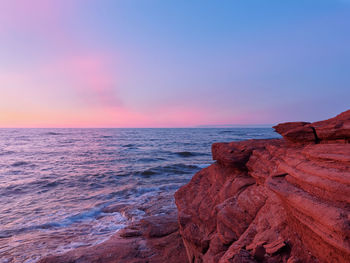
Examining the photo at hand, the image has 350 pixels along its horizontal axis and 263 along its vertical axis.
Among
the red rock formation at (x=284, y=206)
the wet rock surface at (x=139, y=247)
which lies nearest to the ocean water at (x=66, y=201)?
the wet rock surface at (x=139, y=247)

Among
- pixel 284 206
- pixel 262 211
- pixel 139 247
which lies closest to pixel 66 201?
pixel 139 247

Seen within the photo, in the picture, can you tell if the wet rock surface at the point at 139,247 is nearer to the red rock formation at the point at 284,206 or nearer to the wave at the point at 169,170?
the red rock formation at the point at 284,206

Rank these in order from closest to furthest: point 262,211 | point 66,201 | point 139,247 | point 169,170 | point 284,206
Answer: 1. point 284,206
2. point 262,211
3. point 139,247
4. point 66,201
5. point 169,170

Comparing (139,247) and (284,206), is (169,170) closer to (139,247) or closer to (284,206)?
(139,247)

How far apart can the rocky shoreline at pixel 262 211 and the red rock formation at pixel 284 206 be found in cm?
1

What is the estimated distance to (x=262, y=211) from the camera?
12.9ft

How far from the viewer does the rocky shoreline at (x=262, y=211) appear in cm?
258

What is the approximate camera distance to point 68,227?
781 centimetres

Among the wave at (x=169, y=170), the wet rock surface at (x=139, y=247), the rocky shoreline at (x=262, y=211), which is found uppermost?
the rocky shoreline at (x=262, y=211)

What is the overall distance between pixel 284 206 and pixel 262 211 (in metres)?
0.75

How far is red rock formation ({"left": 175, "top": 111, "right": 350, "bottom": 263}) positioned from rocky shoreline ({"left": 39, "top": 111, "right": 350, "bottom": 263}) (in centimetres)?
1

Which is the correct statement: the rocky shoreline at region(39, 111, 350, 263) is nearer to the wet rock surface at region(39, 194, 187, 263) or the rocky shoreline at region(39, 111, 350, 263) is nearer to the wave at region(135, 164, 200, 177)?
the wet rock surface at region(39, 194, 187, 263)

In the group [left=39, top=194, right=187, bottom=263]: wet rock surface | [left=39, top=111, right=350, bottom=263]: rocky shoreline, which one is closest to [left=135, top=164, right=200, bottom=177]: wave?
[left=39, top=194, right=187, bottom=263]: wet rock surface

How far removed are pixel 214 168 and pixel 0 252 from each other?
782 cm
